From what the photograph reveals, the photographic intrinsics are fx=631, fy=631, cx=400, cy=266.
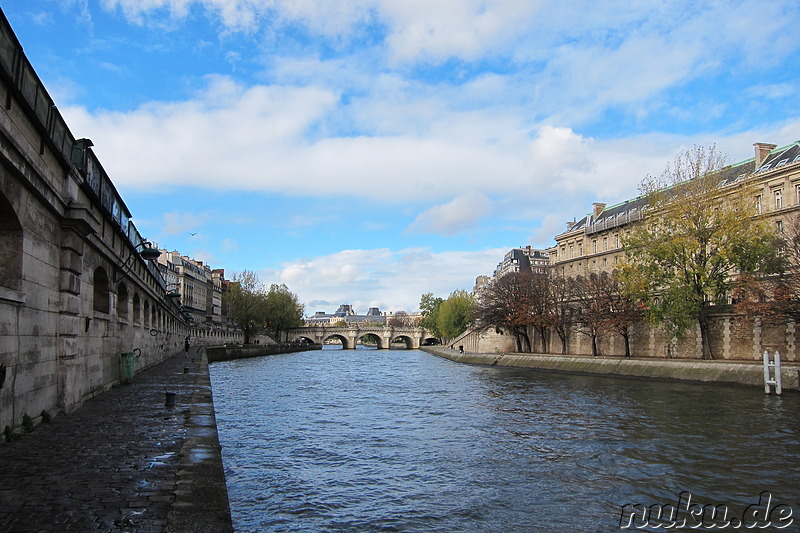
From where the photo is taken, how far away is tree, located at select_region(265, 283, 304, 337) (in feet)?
356

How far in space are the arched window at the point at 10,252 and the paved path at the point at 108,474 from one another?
2.58 meters

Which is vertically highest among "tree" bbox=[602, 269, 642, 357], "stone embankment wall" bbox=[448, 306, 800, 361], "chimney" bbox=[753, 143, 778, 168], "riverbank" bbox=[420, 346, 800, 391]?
"chimney" bbox=[753, 143, 778, 168]

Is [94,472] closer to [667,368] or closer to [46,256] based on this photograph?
[46,256]

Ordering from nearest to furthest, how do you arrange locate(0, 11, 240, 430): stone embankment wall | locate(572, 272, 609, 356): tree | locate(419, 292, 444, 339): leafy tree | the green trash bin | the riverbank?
locate(0, 11, 240, 430): stone embankment wall
the green trash bin
the riverbank
locate(572, 272, 609, 356): tree
locate(419, 292, 444, 339): leafy tree

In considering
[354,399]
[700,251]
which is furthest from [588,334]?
[354,399]

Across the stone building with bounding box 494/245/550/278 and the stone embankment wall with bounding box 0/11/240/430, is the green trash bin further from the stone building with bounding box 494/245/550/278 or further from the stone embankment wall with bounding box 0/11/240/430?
the stone building with bounding box 494/245/550/278

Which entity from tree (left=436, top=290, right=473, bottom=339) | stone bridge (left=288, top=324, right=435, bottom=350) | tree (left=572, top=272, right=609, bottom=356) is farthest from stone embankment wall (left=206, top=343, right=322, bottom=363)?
tree (left=572, top=272, right=609, bottom=356)

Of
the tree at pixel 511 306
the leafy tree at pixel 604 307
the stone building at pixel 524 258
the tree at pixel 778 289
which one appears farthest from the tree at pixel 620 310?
the stone building at pixel 524 258

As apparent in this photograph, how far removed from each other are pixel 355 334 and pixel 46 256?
130 metres

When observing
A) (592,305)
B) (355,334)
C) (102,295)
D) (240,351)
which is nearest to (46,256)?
(102,295)

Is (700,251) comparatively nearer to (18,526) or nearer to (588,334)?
(588,334)

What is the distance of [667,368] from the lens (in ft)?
121

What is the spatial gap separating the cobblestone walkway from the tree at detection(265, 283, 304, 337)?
9414 centimetres

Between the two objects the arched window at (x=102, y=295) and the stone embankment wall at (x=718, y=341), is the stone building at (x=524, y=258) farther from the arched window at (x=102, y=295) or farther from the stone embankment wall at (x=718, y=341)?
the arched window at (x=102, y=295)
